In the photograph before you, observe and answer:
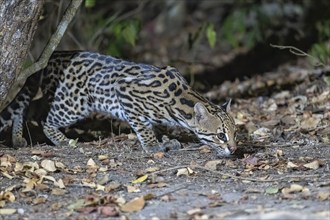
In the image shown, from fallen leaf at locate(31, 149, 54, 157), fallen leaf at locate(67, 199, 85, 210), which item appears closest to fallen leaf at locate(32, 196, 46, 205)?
fallen leaf at locate(67, 199, 85, 210)

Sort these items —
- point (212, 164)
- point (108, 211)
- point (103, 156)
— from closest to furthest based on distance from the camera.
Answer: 1. point (108, 211)
2. point (212, 164)
3. point (103, 156)

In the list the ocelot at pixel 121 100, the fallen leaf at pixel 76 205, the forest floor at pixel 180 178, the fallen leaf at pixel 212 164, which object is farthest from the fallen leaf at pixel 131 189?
the ocelot at pixel 121 100

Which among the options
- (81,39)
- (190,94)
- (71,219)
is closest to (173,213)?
(71,219)

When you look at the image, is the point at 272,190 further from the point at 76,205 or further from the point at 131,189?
the point at 76,205

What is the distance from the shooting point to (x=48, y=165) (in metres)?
7.13

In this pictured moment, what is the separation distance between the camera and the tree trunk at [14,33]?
7117mm

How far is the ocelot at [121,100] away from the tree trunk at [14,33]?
1318mm

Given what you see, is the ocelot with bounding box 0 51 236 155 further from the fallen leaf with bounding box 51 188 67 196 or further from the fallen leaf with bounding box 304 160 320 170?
the fallen leaf with bounding box 51 188 67 196

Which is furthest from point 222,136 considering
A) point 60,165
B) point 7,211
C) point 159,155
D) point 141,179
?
point 7,211

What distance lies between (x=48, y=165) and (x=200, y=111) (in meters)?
1.66

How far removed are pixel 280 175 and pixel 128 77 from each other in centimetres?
229

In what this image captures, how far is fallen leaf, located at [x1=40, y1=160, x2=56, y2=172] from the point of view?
7090 mm

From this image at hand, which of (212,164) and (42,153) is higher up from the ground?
(42,153)

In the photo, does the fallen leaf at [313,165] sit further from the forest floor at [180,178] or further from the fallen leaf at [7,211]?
the fallen leaf at [7,211]
